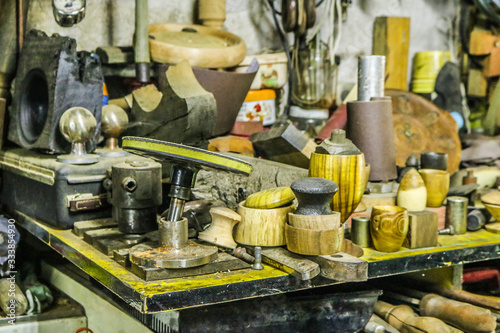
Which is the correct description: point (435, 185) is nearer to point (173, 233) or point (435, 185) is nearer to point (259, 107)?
point (173, 233)

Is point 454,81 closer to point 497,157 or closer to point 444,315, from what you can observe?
point 497,157

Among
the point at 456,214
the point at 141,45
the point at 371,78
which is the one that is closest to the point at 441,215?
the point at 456,214

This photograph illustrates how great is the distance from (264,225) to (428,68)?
243 cm

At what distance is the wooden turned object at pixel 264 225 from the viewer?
68.6 inches

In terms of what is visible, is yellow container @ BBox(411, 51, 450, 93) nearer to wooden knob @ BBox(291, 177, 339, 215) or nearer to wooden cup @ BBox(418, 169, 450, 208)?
wooden cup @ BBox(418, 169, 450, 208)

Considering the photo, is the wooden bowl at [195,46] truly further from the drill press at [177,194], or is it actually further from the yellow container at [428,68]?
the yellow container at [428,68]

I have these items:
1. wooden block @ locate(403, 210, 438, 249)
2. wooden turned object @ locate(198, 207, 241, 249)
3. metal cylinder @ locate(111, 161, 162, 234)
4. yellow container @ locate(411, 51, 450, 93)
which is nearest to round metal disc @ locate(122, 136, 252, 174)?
wooden turned object @ locate(198, 207, 241, 249)

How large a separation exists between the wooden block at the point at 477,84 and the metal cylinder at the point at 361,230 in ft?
7.36

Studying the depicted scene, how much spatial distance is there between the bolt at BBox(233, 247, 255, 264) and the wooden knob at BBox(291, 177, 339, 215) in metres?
0.19

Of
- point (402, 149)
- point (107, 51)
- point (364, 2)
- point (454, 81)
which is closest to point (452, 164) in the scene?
point (402, 149)

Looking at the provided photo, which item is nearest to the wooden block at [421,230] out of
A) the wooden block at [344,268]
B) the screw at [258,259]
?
the wooden block at [344,268]

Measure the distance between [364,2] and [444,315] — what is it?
7.59ft

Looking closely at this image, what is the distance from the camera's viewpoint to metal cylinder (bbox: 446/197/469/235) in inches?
85.6

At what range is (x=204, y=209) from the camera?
1.98m
